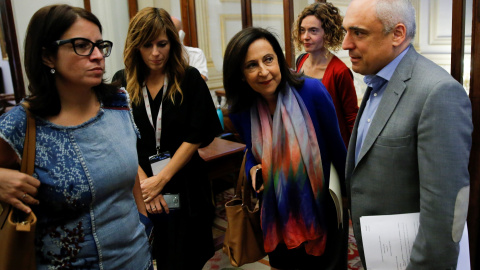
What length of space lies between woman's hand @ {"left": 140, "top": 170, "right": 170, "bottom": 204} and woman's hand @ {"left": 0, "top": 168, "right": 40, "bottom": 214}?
853 millimetres

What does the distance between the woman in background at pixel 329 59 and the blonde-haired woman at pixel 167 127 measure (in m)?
0.80

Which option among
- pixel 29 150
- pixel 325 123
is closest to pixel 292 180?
pixel 325 123

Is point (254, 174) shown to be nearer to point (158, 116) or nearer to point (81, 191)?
point (158, 116)

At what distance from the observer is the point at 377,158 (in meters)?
1.27

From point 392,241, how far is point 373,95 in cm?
51

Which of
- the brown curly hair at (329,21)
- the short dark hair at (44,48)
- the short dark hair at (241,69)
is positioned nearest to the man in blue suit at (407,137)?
the short dark hair at (241,69)

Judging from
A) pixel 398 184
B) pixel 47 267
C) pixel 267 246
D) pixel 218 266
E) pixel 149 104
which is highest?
pixel 149 104

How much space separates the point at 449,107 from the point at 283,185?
32.5 inches

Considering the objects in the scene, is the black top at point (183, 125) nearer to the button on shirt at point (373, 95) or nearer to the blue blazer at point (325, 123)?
the blue blazer at point (325, 123)

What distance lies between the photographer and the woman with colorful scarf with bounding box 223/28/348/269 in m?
1.74

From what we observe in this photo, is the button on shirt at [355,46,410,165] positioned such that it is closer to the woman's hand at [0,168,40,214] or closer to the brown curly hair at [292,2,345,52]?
the woman's hand at [0,168,40,214]

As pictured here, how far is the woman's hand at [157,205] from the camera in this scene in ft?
6.71

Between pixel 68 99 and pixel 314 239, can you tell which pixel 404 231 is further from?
pixel 68 99

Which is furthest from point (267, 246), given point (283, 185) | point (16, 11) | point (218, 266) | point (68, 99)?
point (16, 11)
